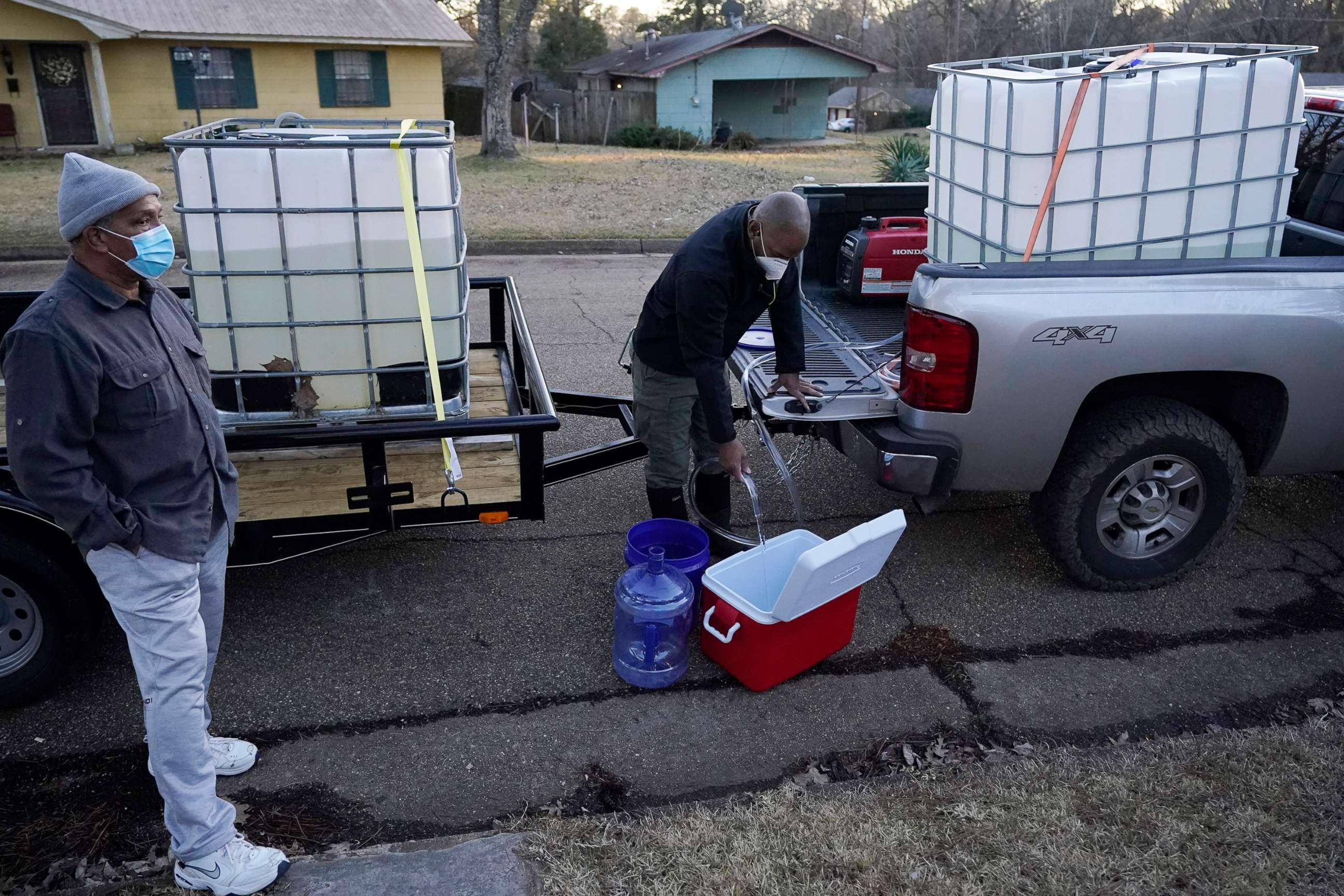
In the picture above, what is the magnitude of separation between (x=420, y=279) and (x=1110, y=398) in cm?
284

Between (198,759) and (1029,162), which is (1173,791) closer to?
(1029,162)

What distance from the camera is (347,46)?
25.4 metres

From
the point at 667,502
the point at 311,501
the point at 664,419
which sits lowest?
the point at 667,502

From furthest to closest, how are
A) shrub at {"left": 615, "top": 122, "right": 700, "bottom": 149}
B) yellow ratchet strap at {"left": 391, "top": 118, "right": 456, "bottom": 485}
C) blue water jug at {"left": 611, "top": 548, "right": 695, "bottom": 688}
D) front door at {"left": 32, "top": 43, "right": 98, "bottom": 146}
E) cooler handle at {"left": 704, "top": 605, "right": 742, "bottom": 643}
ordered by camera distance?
shrub at {"left": 615, "top": 122, "right": 700, "bottom": 149}, front door at {"left": 32, "top": 43, "right": 98, "bottom": 146}, blue water jug at {"left": 611, "top": 548, "right": 695, "bottom": 688}, cooler handle at {"left": 704, "top": 605, "right": 742, "bottom": 643}, yellow ratchet strap at {"left": 391, "top": 118, "right": 456, "bottom": 485}

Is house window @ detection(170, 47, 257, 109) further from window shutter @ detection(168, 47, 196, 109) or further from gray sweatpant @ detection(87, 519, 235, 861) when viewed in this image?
gray sweatpant @ detection(87, 519, 235, 861)

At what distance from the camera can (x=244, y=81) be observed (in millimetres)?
24766

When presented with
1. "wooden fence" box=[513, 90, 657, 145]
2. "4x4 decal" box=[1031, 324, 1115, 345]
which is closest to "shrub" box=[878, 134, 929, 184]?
"4x4 decal" box=[1031, 324, 1115, 345]

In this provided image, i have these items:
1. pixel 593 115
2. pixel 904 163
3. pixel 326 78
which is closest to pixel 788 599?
pixel 904 163

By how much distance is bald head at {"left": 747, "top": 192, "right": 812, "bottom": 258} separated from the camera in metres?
3.64

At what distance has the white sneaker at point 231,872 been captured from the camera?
269cm

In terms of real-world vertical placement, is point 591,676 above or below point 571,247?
below

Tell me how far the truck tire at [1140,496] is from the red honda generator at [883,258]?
5.51ft

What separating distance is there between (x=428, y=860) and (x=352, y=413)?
5.60 ft

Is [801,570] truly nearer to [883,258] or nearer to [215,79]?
[883,258]
